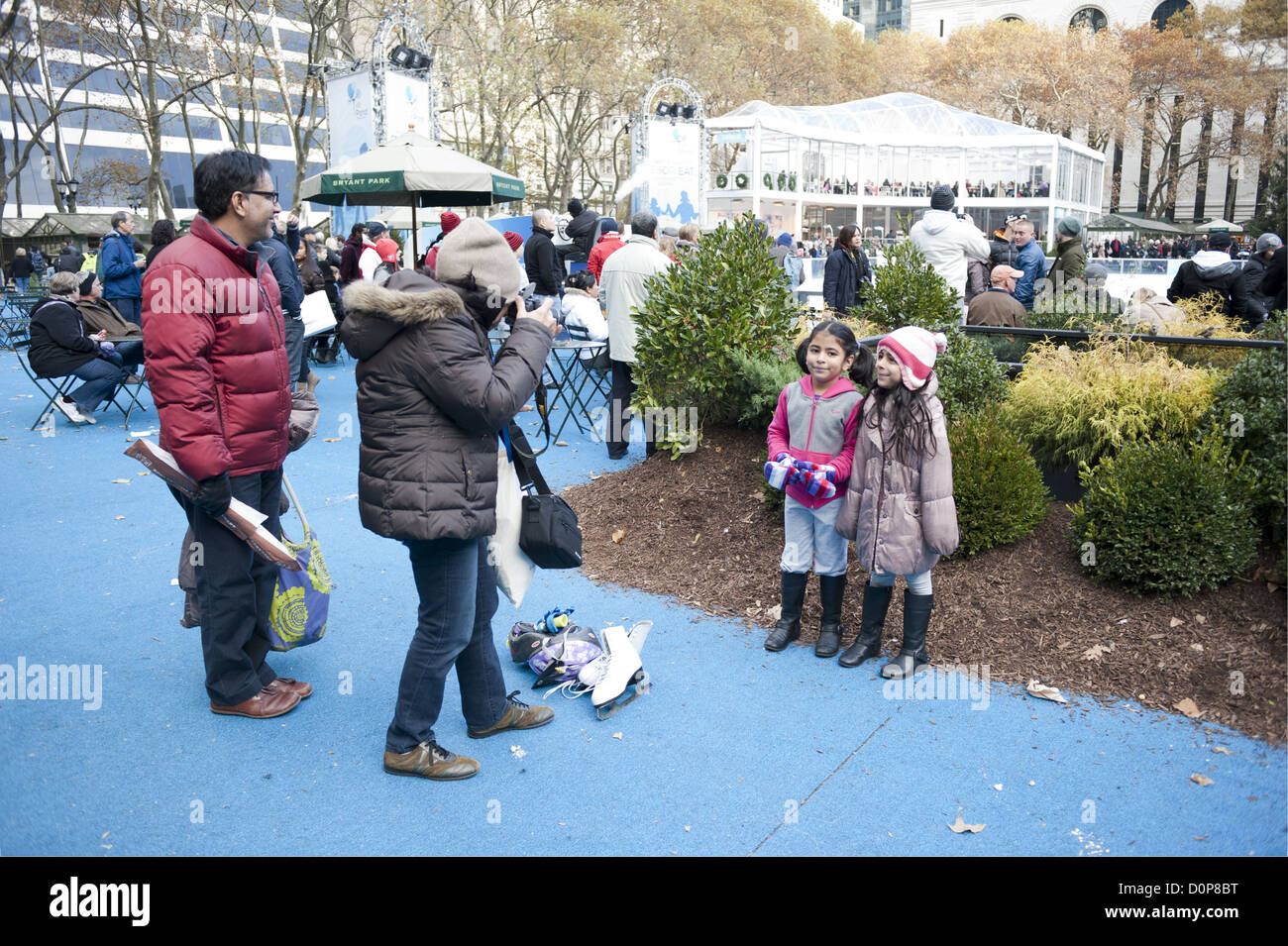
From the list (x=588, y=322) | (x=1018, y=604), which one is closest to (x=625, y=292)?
(x=588, y=322)

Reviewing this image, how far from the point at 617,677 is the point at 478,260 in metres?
1.96

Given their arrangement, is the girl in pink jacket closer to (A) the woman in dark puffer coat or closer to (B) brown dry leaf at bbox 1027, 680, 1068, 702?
(B) brown dry leaf at bbox 1027, 680, 1068, 702

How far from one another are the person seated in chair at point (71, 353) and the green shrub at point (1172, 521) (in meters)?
9.90

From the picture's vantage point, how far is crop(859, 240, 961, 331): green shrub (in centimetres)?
703

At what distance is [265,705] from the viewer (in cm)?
406

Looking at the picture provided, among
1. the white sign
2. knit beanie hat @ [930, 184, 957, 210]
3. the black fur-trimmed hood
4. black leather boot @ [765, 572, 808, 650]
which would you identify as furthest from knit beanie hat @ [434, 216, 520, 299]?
the white sign

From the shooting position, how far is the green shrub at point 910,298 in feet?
23.1

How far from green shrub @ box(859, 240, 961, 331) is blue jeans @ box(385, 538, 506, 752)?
4.49m

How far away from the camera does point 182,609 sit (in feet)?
17.3

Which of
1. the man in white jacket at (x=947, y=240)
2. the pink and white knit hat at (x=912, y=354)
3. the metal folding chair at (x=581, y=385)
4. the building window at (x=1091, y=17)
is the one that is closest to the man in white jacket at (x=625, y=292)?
the metal folding chair at (x=581, y=385)

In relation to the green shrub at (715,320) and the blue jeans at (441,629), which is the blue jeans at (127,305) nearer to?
the green shrub at (715,320)

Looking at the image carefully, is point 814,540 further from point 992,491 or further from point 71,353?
point 71,353
